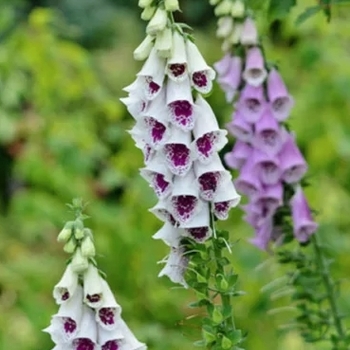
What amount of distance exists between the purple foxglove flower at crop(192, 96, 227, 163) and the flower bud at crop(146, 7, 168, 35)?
0.12 meters

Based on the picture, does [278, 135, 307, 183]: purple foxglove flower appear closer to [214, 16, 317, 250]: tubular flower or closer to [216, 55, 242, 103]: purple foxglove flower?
[214, 16, 317, 250]: tubular flower

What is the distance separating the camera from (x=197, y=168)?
140 cm

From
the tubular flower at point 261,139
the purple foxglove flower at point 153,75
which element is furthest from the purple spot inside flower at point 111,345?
the tubular flower at point 261,139

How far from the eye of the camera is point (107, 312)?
54.1 inches

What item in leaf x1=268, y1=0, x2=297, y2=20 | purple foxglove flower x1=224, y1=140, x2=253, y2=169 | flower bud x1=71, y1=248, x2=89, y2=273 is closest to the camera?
flower bud x1=71, y1=248, x2=89, y2=273

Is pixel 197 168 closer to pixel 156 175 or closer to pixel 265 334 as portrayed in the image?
pixel 156 175

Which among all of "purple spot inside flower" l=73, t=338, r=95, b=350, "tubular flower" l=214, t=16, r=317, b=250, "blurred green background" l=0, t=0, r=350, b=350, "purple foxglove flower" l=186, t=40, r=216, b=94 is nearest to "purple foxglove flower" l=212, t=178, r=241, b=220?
"purple foxglove flower" l=186, t=40, r=216, b=94

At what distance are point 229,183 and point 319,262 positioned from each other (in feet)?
2.18

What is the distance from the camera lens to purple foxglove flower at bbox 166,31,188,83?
1398 millimetres

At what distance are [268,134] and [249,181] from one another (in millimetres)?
98

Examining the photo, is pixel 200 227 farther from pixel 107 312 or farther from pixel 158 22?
pixel 158 22

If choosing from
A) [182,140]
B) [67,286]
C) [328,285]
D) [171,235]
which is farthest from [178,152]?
[328,285]

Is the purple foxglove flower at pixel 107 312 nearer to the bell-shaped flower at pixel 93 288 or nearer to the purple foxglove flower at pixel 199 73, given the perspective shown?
the bell-shaped flower at pixel 93 288

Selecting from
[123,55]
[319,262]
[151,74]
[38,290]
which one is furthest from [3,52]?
[123,55]
